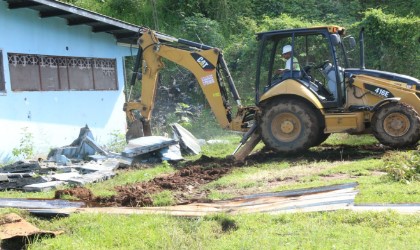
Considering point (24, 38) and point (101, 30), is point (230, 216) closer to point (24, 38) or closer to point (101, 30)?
point (24, 38)

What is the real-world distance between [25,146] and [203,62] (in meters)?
4.50

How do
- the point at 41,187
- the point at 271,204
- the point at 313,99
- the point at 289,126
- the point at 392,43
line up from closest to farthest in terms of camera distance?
the point at 271,204
the point at 41,187
the point at 313,99
the point at 289,126
the point at 392,43

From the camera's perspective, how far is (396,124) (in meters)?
11.1

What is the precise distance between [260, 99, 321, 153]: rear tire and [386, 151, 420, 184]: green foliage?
298cm

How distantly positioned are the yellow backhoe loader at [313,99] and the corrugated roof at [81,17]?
2.31m

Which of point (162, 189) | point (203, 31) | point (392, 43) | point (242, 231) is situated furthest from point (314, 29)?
point (203, 31)

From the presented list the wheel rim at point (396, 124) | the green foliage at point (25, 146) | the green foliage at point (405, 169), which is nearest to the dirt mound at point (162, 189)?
the green foliage at point (405, 169)

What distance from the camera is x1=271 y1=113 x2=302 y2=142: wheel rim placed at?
11703mm

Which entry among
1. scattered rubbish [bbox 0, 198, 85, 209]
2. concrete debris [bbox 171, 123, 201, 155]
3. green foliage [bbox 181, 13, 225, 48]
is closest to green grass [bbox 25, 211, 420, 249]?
scattered rubbish [bbox 0, 198, 85, 209]

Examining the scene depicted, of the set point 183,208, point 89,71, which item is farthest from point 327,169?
point 89,71

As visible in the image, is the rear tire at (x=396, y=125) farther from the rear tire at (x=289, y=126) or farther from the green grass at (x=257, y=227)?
the green grass at (x=257, y=227)

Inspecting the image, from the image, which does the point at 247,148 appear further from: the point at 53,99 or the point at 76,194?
the point at 53,99

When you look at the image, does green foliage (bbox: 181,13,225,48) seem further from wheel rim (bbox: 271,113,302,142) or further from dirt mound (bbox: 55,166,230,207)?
dirt mound (bbox: 55,166,230,207)

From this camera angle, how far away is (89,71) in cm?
1566
